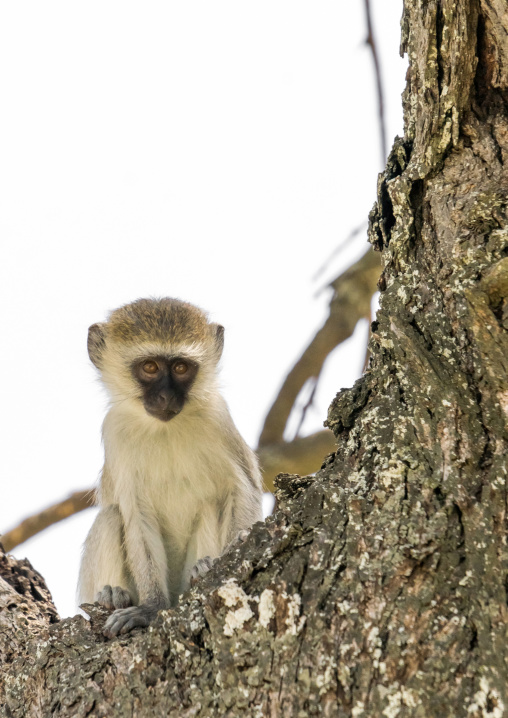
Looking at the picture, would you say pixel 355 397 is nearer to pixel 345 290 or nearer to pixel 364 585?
pixel 364 585

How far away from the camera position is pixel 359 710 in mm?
1886

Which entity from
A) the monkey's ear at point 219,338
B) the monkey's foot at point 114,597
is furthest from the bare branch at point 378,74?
the monkey's foot at point 114,597

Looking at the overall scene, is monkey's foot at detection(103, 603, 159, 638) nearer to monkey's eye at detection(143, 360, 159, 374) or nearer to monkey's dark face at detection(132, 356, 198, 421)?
monkey's dark face at detection(132, 356, 198, 421)

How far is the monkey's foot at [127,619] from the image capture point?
2.94 metres

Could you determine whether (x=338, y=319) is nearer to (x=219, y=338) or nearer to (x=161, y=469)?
(x=219, y=338)

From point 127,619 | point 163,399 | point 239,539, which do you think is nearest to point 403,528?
point 239,539

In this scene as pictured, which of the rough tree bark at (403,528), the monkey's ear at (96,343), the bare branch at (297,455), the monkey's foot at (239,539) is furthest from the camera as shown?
the bare branch at (297,455)

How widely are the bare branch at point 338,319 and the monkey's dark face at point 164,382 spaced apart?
1221 mm

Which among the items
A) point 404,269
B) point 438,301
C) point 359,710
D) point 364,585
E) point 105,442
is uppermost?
point 105,442

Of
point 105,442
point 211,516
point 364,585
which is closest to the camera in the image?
point 364,585

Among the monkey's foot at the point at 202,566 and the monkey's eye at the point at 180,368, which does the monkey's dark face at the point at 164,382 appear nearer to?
the monkey's eye at the point at 180,368

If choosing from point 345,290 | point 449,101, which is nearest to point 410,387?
point 449,101

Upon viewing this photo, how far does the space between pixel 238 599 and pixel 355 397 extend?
2.52 feet

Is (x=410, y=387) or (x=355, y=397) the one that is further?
(x=355, y=397)
